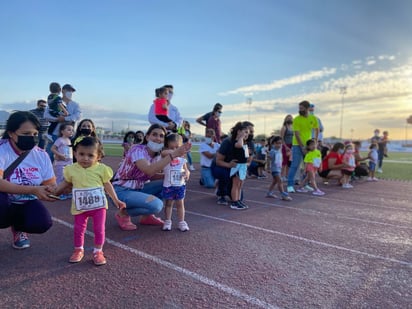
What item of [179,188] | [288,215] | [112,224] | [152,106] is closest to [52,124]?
[152,106]

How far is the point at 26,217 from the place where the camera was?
338cm

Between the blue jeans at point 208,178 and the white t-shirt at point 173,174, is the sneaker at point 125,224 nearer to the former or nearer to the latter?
the white t-shirt at point 173,174

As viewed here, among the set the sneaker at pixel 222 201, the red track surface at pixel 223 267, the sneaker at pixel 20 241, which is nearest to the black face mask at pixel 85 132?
the red track surface at pixel 223 267

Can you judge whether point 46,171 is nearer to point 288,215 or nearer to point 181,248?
point 181,248

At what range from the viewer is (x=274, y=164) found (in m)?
7.16

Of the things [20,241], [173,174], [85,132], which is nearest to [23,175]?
[20,241]

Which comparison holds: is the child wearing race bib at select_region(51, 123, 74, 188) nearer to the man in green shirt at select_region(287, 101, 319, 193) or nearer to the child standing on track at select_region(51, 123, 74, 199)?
the child standing on track at select_region(51, 123, 74, 199)

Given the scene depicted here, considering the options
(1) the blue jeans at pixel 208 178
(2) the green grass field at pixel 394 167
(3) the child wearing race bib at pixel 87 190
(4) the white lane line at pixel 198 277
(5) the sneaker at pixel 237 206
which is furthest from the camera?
(2) the green grass field at pixel 394 167

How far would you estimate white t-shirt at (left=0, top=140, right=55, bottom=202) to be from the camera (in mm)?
3240

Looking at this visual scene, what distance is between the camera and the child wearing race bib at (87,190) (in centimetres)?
308

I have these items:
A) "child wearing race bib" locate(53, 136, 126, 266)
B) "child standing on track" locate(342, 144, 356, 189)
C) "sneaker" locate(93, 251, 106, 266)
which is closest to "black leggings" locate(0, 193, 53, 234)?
"child wearing race bib" locate(53, 136, 126, 266)

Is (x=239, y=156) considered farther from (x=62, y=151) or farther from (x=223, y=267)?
(x=62, y=151)

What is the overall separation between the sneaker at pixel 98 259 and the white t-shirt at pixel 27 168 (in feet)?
3.45

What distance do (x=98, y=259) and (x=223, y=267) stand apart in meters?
1.30
